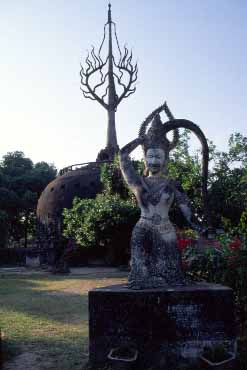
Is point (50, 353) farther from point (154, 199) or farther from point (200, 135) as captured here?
point (200, 135)

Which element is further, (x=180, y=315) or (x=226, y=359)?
(x=180, y=315)

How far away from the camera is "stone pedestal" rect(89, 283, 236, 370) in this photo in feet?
16.9

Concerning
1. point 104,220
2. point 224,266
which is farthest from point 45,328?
point 104,220

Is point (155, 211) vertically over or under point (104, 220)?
under

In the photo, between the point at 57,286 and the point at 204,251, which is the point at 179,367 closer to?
the point at 204,251

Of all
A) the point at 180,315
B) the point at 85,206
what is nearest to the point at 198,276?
the point at 180,315

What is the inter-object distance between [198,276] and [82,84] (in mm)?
20360

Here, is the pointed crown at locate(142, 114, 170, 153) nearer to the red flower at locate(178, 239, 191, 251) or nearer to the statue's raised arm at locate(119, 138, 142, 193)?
the statue's raised arm at locate(119, 138, 142, 193)

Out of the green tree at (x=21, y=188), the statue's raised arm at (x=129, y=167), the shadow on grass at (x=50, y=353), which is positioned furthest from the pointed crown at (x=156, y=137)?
the green tree at (x=21, y=188)

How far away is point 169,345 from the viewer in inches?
202

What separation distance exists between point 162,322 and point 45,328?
400cm

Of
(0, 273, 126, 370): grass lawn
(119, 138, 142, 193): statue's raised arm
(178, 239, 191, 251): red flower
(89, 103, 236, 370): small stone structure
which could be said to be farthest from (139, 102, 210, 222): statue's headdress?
(0, 273, 126, 370): grass lawn

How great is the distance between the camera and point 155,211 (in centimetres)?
564

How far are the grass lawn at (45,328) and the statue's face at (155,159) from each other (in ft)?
8.87
